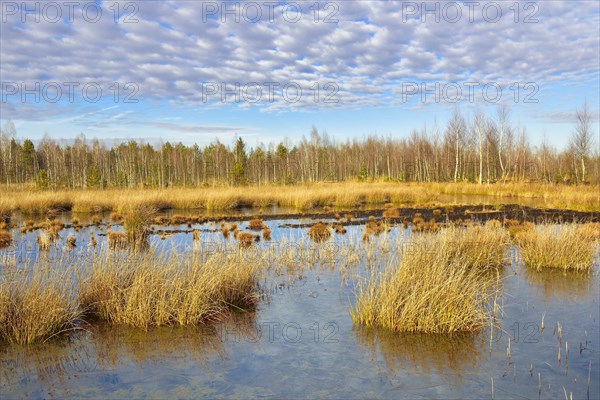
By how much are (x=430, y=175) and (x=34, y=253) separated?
55373 millimetres

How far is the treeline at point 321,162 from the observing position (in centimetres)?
5194

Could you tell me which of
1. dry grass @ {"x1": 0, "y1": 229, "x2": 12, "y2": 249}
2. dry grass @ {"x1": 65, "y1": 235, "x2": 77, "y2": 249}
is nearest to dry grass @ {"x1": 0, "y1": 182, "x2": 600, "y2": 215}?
dry grass @ {"x1": 0, "y1": 229, "x2": 12, "y2": 249}

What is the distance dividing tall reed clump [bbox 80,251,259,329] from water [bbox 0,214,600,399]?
27 cm

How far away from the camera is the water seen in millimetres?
5277

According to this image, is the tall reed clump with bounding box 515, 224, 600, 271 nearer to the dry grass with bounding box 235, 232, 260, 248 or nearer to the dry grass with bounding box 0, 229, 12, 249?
the dry grass with bounding box 235, 232, 260, 248

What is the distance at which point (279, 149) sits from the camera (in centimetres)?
7462

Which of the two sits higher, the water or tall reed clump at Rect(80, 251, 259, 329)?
tall reed clump at Rect(80, 251, 259, 329)

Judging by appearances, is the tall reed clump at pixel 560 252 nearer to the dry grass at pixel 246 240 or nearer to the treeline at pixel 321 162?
the dry grass at pixel 246 240

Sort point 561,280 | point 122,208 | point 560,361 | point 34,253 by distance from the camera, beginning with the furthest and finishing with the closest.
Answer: point 122,208, point 34,253, point 561,280, point 560,361

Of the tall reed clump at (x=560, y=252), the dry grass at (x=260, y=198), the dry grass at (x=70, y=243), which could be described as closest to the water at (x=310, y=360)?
the tall reed clump at (x=560, y=252)

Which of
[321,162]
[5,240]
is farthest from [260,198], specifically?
[321,162]

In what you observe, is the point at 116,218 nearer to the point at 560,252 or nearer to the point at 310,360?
the point at 310,360

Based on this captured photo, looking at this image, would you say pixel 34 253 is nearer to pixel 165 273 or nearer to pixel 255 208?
pixel 165 273

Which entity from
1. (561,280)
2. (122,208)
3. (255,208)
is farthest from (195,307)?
(255,208)
